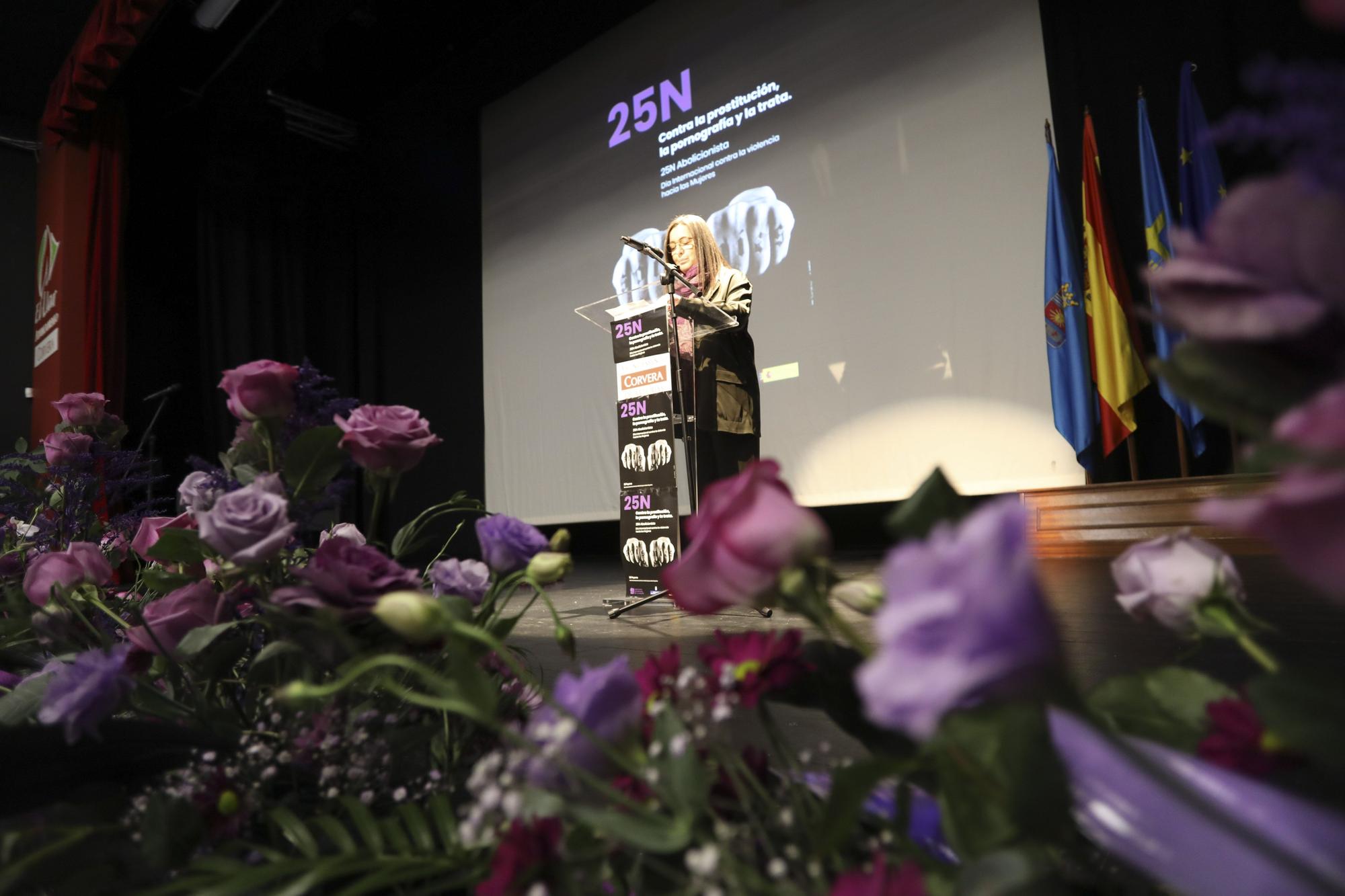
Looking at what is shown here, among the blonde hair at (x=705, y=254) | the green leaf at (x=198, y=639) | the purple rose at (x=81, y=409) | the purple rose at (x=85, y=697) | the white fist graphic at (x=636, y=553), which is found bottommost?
the white fist graphic at (x=636, y=553)

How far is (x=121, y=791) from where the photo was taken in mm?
348

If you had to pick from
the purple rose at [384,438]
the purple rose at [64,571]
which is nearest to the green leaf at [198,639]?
the purple rose at [384,438]

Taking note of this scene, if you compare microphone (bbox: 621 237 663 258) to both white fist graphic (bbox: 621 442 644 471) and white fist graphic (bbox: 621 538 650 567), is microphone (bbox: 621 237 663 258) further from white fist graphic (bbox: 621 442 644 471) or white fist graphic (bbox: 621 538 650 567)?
white fist graphic (bbox: 621 538 650 567)

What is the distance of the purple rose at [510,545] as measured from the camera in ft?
1.25

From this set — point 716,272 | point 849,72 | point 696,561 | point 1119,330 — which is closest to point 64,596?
point 696,561

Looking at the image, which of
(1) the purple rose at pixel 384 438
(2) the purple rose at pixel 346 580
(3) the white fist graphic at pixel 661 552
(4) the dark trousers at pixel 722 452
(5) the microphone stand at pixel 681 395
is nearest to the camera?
(2) the purple rose at pixel 346 580

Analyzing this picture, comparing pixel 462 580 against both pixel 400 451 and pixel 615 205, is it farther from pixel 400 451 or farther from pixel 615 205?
pixel 615 205

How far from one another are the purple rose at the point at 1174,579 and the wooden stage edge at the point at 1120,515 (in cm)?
278

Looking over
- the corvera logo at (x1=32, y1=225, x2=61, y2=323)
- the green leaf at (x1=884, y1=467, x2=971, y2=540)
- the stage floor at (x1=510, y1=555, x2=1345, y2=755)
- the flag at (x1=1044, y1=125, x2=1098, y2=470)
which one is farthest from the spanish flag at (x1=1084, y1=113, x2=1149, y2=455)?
the corvera logo at (x1=32, y1=225, x2=61, y2=323)

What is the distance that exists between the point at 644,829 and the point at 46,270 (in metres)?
6.28

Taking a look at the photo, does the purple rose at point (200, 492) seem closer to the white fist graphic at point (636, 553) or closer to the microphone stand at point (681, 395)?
the microphone stand at point (681, 395)

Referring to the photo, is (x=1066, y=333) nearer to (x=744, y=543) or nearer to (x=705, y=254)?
(x=705, y=254)

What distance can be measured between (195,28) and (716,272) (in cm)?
356

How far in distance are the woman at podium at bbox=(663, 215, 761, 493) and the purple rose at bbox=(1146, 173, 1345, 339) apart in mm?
2291
